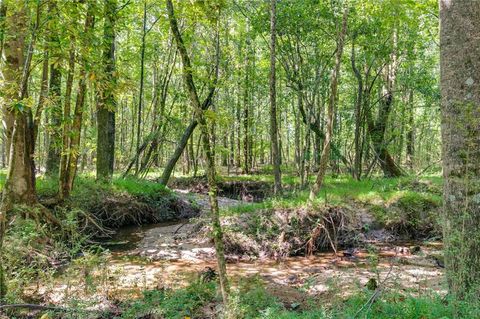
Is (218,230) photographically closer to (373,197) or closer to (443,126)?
(443,126)

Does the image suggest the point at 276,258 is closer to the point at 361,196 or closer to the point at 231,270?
the point at 231,270

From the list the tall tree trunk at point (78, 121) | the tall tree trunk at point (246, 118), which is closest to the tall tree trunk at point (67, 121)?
the tall tree trunk at point (78, 121)

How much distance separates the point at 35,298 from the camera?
4.76m

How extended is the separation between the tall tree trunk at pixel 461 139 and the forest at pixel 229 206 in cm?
1

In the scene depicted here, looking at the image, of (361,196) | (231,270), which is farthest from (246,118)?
(231,270)

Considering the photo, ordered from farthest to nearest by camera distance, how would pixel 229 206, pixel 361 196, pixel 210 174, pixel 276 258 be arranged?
pixel 361 196 → pixel 229 206 → pixel 276 258 → pixel 210 174

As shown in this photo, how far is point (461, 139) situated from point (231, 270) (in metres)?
4.36

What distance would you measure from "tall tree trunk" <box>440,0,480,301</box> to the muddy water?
655 mm

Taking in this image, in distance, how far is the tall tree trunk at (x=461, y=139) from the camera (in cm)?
333

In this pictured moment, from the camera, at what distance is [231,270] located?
6.47 meters

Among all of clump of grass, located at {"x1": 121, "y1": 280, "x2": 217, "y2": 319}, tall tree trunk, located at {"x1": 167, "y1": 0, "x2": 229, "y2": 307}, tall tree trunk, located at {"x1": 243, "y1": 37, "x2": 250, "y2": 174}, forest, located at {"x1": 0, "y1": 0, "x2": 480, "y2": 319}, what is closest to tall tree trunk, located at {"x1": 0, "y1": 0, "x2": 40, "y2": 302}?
forest, located at {"x1": 0, "y1": 0, "x2": 480, "y2": 319}

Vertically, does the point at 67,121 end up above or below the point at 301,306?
above

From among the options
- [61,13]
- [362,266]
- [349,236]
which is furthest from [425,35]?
[61,13]

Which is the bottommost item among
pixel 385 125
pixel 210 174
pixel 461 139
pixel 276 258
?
pixel 276 258
